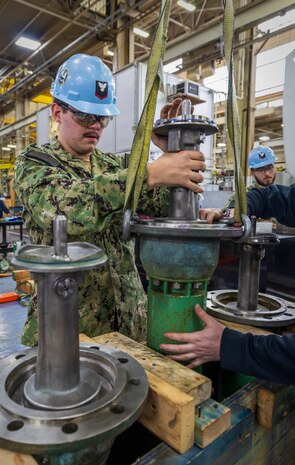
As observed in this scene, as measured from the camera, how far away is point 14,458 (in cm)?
46

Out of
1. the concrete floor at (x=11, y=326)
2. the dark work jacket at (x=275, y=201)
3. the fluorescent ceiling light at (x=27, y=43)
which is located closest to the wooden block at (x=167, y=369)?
the dark work jacket at (x=275, y=201)

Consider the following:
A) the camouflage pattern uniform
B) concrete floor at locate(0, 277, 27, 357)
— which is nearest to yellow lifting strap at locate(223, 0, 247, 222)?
the camouflage pattern uniform

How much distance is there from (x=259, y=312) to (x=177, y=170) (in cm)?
49

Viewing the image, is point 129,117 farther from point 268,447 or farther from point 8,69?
point 8,69

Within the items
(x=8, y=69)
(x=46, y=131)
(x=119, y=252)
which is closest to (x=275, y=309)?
(x=119, y=252)

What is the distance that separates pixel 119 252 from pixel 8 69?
8502mm

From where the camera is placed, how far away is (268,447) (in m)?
0.76

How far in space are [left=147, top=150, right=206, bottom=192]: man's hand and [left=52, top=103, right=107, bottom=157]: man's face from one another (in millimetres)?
470

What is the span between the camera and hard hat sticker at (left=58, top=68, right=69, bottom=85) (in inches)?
44.5

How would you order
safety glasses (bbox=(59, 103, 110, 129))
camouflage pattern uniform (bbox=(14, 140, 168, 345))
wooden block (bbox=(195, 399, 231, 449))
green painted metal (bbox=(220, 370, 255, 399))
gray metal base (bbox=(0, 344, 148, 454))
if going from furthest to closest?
safety glasses (bbox=(59, 103, 110, 129)) → green painted metal (bbox=(220, 370, 255, 399)) → camouflage pattern uniform (bbox=(14, 140, 168, 345)) → wooden block (bbox=(195, 399, 231, 449)) → gray metal base (bbox=(0, 344, 148, 454))

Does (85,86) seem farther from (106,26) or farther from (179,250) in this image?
(106,26)

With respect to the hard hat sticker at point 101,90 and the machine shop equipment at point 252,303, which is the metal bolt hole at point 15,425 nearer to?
the machine shop equipment at point 252,303

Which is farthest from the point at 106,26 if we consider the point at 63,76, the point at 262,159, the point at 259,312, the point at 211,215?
the point at 259,312

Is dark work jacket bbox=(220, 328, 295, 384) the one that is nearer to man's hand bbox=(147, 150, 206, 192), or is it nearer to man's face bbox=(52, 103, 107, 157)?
man's hand bbox=(147, 150, 206, 192)
